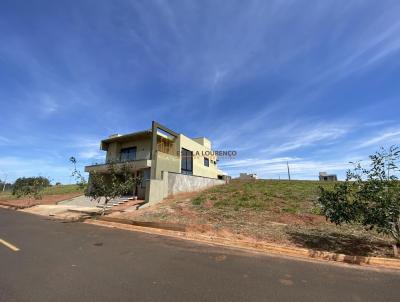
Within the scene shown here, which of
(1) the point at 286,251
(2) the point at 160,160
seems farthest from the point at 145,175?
(1) the point at 286,251

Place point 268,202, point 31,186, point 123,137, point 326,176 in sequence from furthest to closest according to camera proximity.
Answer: point 326,176 → point 123,137 → point 31,186 → point 268,202

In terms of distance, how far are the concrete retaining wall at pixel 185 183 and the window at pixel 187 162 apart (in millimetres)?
2467

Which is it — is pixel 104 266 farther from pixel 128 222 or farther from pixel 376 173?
pixel 376 173

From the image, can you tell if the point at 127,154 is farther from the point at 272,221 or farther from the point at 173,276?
the point at 173,276

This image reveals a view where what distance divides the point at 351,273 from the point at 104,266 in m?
6.10

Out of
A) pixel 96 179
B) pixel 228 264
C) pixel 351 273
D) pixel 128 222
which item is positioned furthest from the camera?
pixel 96 179

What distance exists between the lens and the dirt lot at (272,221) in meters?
8.22

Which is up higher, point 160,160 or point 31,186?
point 160,160

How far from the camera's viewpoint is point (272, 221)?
11.3 meters

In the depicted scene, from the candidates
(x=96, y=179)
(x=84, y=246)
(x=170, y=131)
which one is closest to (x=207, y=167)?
(x=170, y=131)

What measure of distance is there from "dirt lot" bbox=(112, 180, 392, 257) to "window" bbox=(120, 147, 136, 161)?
38.0 feet

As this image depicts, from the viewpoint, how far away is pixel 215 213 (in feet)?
44.7

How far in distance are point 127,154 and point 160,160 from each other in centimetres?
637

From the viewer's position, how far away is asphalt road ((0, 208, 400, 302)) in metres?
4.36
